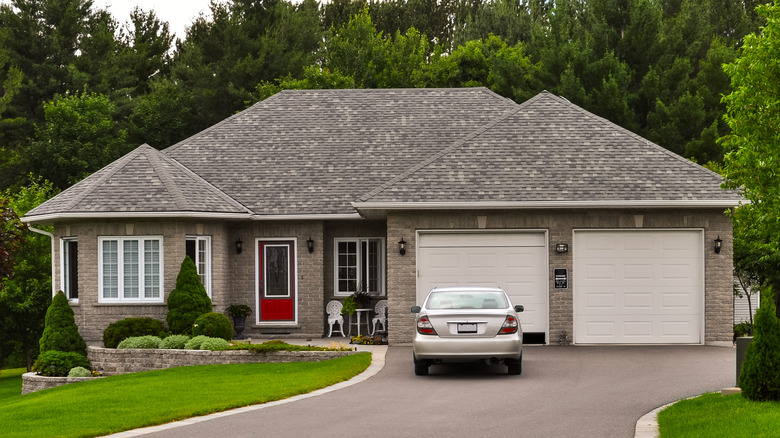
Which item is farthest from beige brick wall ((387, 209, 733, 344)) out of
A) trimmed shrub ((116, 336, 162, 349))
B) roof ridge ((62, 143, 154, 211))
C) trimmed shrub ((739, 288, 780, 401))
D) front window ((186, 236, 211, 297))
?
trimmed shrub ((739, 288, 780, 401))

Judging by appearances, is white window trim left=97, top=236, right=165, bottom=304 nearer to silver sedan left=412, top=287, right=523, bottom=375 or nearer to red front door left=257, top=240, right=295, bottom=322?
red front door left=257, top=240, right=295, bottom=322

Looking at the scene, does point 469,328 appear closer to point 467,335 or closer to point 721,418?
point 467,335

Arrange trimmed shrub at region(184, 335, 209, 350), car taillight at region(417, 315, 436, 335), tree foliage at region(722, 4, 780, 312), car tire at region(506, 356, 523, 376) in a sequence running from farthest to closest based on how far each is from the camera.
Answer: trimmed shrub at region(184, 335, 209, 350) < tree foliage at region(722, 4, 780, 312) < car tire at region(506, 356, 523, 376) < car taillight at region(417, 315, 436, 335)

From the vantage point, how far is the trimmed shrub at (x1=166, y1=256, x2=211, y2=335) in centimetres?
2191

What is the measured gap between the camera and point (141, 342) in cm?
2064

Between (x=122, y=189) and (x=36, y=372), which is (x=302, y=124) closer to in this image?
(x=122, y=189)

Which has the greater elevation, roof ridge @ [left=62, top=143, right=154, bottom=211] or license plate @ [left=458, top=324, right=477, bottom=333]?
roof ridge @ [left=62, top=143, right=154, bottom=211]

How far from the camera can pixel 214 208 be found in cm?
2314

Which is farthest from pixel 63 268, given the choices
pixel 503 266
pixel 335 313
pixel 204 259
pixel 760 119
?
pixel 760 119

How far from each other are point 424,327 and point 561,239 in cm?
676

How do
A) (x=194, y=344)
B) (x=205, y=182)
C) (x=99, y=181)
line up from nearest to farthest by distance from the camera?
(x=194, y=344) → (x=99, y=181) → (x=205, y=182)

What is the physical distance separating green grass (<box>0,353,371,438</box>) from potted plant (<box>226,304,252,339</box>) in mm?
4915

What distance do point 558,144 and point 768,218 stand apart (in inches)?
253

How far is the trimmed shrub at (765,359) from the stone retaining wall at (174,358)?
935 cm
